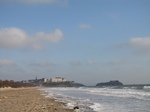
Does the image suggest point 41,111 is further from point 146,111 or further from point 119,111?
point 146,111

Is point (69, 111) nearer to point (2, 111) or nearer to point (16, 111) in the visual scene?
point (16, 111)

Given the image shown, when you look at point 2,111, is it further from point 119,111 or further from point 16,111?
point 119,111

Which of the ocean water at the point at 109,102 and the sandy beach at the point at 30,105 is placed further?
the ocean water at the point at 109,102

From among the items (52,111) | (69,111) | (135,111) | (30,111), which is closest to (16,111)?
(30,111)

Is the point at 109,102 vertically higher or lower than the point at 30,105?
lower

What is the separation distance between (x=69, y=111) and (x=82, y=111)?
840mm

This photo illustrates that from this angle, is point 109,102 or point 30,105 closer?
point 30,105

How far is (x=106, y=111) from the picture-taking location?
13555mm

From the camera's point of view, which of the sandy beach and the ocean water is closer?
the sandy beach

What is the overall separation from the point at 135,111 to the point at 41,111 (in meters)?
6.01

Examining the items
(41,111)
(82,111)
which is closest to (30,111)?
(41,111)

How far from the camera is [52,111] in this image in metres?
13.2

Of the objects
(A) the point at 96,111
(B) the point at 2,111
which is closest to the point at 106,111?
(A) the point at 96,111

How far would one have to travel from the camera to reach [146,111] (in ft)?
44.0
